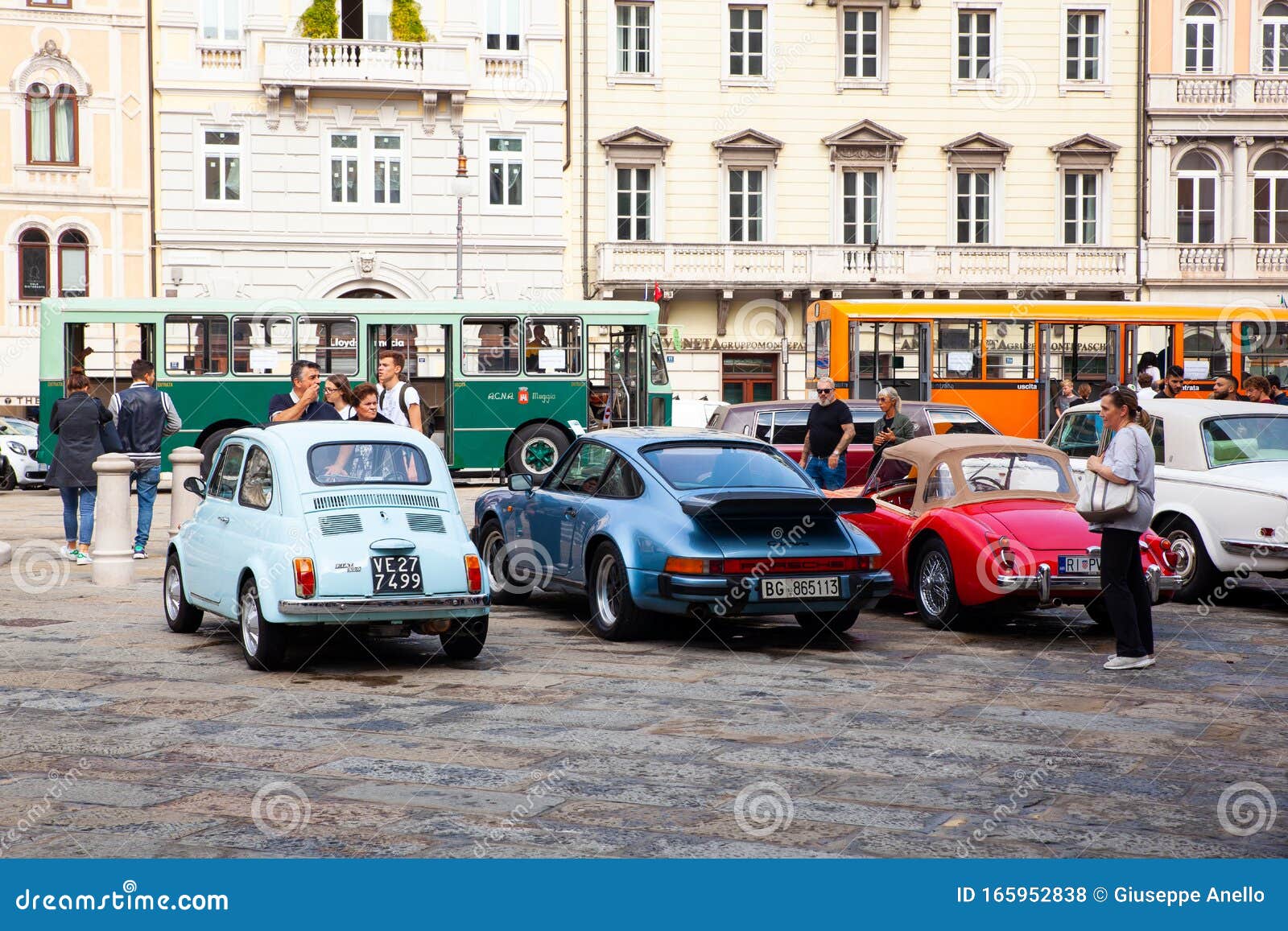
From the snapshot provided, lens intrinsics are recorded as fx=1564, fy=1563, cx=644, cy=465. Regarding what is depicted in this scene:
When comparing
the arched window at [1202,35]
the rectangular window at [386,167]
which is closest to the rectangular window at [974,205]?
the arched window at [1202,35]

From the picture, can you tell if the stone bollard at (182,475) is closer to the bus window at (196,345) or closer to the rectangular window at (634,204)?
the bus window at (196,345)

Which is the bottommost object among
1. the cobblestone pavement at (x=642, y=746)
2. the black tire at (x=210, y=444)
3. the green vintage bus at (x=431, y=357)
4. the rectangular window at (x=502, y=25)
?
the cobblestone pavement at (x=642, y=746)

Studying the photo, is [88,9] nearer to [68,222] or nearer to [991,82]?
[68,222]

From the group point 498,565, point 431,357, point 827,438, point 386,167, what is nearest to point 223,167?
point 386,167

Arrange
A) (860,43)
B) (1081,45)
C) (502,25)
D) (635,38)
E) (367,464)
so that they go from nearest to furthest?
(367,464), (502,25), (635,38), (860,43), (1081,45)

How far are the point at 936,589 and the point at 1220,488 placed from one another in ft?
9.73

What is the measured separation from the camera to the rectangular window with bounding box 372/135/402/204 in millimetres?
36688

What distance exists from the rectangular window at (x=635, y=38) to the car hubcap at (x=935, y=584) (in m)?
29.3

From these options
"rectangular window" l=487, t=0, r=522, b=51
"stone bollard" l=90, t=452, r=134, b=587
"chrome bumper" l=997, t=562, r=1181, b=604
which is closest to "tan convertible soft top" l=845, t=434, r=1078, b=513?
"chrome bumper" l=997, t=562, r=1181, b=604

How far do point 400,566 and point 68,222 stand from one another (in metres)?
30.0

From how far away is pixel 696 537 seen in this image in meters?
10.2

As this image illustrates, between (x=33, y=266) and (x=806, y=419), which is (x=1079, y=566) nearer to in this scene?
(x=806, y=419)

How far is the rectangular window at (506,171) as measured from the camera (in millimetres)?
37219

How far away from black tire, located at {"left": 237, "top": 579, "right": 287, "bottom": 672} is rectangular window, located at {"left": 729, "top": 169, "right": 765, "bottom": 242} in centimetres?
3103
